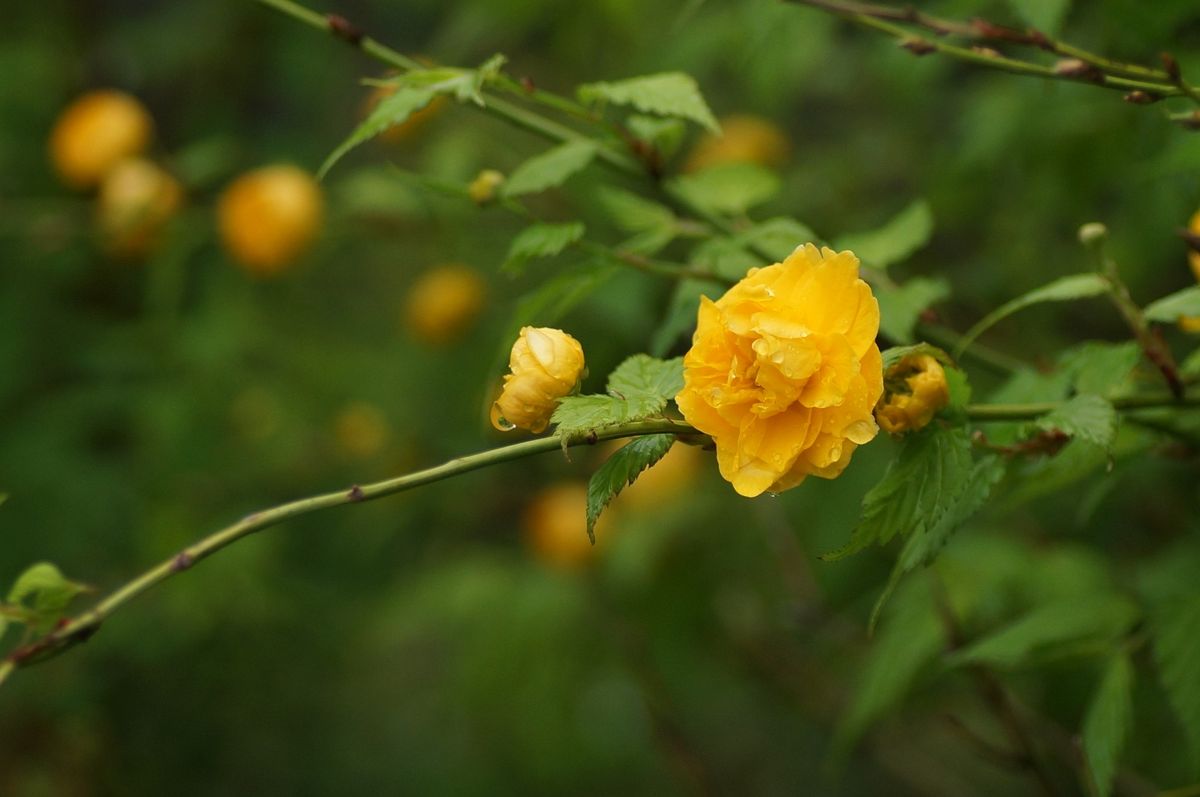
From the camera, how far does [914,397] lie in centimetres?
64

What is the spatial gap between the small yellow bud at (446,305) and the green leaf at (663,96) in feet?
3.87

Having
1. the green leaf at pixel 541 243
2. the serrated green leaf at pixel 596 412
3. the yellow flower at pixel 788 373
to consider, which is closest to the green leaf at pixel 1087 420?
the yellow flower at pixel 788 373

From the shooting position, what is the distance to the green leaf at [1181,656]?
852 millimetres

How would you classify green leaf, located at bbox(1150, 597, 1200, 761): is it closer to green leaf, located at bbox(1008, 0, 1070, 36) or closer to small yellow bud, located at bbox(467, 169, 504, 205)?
green leaf, located at bbox(1008, 0, 1070, 36)

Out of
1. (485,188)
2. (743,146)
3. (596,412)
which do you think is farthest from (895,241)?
(743,146)

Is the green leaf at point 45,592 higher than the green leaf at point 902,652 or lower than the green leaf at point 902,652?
higher

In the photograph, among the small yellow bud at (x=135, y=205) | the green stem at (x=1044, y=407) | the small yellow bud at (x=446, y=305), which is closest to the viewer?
the green stem at (x=1044, y=407)

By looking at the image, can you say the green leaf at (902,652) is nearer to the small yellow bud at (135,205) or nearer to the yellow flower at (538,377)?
the yellow flower at (538,377)

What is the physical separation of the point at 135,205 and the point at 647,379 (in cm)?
150

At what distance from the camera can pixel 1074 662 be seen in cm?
100

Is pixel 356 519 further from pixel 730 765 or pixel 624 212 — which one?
pixel 624 212

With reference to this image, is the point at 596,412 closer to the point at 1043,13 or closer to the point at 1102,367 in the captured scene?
the point at 1102,367

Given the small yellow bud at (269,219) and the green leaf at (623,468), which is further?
the small yellow bud at (269,219)

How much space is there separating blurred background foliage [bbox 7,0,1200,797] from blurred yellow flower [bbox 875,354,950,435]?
586 millimetres
